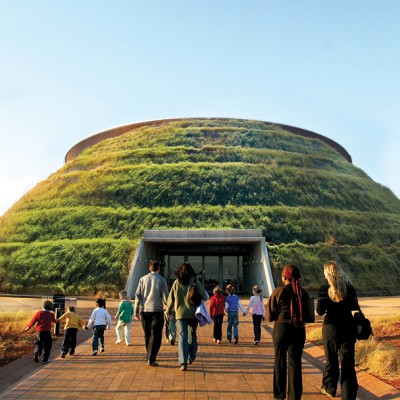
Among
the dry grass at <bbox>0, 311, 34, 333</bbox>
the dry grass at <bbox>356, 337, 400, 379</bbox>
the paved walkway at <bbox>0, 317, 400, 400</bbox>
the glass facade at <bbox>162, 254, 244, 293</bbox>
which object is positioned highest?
the glass facade at <bbox>162, 254, 244, 293</bbox>

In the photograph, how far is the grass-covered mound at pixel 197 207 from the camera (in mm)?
29328

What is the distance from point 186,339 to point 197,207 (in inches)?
1014

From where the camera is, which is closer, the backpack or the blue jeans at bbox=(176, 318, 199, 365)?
the blue jeans at bbox=(176, 318, 199, 365)

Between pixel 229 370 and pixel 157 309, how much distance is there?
1.66 metres

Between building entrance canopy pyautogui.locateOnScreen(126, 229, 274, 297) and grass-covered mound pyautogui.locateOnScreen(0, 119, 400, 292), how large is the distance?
3.37 feet

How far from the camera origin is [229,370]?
8164 mm

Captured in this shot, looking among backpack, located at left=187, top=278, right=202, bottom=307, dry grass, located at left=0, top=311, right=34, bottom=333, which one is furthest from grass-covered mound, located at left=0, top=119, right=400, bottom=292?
backpack, located at left=187, top=278, right=202, bottom=307

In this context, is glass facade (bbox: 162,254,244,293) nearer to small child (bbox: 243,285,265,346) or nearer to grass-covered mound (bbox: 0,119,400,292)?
grass-covered mound (bbox: 0,119,400,292)

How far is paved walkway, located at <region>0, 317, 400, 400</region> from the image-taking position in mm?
6523

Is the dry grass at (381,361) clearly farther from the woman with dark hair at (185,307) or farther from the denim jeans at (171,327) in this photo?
the denim jeans at (171,327)

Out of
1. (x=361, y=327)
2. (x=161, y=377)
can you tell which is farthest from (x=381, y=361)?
(x=161, y=377)

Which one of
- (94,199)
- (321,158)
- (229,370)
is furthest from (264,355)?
(321,158)

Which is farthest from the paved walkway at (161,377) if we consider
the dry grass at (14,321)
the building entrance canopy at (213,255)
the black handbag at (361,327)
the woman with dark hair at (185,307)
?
the building entrance canopy at (213,255)

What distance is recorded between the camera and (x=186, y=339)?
8.13 meters
